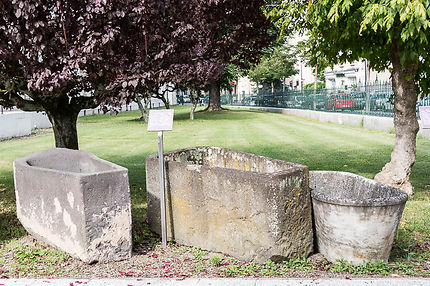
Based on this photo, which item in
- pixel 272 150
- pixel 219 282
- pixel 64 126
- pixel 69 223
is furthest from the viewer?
pixel 272 150

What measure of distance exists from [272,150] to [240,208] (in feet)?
30.1

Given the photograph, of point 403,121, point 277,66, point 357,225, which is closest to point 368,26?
point 403,121

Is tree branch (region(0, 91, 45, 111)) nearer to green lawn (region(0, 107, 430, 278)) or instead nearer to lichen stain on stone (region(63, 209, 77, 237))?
green lawn (region(0, 107, 430, 278))

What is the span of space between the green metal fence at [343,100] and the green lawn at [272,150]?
1561mm

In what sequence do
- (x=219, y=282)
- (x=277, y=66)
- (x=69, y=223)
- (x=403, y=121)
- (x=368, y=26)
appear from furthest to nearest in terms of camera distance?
(x=277, y=66) < (x=403, y=121) < (x=368, y=26) < (x=69, y=223) < (x=219, y=282)

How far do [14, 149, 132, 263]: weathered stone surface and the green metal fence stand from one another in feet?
33.8

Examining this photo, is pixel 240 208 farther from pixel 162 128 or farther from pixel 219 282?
pixel 162 128

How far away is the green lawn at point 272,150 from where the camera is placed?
6637 millimetres

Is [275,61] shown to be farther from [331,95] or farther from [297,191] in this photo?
[297,191]

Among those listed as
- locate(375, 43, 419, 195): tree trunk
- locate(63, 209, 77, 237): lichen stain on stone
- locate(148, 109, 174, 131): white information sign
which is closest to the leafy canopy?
locate(375, 43, 419, 195): tree trunk

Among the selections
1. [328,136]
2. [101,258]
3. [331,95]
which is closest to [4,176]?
[101,258]

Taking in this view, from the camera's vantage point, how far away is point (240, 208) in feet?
16.6

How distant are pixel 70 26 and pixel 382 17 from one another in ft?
14.5

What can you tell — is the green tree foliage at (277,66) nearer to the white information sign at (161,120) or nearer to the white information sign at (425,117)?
the white information sign at (425,117)
